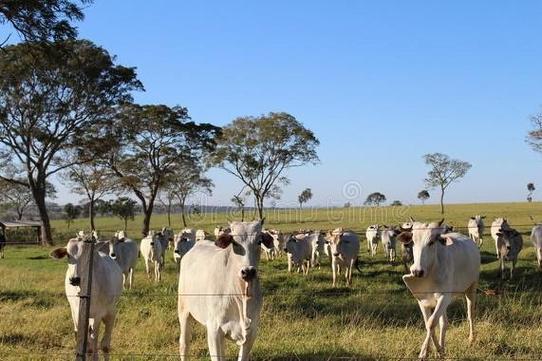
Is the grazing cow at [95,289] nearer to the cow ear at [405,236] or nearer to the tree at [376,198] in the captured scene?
the cow ear at [405,236]

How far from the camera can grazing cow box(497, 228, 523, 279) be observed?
19344 mm

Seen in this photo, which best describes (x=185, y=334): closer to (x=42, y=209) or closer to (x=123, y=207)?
(x=42, y=209)

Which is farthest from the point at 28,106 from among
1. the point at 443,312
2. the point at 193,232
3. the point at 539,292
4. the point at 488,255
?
the point at 443,312

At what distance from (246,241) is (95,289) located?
288 centimetres

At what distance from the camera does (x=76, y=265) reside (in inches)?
316

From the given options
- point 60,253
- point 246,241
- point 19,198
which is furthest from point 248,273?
point 19,198

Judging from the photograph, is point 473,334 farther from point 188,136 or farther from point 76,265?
point 188,136

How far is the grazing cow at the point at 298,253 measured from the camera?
2122 cm

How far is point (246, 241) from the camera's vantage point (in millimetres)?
6648

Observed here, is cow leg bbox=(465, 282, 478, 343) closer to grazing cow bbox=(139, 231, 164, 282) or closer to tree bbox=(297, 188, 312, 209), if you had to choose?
grazing cow bbox=(139, 231, 164, 282)

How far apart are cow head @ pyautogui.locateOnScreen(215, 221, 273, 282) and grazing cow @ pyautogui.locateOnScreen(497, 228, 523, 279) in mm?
13817

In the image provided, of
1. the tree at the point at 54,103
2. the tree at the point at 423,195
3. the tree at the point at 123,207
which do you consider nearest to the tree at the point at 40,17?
the tree at the point at 54,103

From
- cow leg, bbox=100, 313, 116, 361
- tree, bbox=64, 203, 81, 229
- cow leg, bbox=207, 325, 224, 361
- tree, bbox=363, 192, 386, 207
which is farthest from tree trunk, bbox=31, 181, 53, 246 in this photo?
tree, bbox=363, 192, 386, 207

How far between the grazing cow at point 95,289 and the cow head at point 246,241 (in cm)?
214
